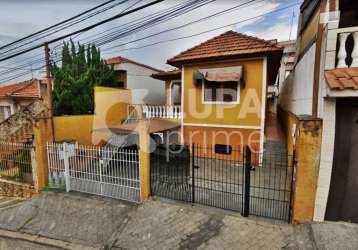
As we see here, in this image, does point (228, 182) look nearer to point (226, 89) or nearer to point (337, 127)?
point (337, 127)

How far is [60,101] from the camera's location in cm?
1141

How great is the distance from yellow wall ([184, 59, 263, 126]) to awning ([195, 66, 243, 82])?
0.82 ft

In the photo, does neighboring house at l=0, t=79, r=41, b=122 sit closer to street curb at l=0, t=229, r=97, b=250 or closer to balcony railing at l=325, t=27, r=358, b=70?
street curb at l=0, t=229, r=97, b=250

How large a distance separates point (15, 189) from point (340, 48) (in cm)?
1098

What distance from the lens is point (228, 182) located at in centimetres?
686

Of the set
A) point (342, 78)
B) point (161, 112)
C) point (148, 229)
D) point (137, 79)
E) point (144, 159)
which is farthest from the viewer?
point (137, 79)

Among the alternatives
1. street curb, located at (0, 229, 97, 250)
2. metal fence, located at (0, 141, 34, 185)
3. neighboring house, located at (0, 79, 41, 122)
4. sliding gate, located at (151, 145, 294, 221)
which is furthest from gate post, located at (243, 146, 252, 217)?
neighboring house, located at (0, 79, 41, 122)

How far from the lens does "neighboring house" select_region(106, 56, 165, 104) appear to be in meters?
14.2

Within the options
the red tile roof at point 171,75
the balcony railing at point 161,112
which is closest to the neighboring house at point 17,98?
the balcony railing at point 161,112

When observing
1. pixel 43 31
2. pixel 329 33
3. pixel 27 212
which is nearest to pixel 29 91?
pixel 43 31

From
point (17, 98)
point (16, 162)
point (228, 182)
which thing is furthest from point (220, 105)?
point (17, 98)

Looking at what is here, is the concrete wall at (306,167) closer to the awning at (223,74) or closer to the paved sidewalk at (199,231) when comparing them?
the paved sidewalk at (199,231)

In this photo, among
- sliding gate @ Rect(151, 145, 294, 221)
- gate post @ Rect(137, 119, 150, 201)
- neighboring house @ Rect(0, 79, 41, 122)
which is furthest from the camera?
neighboring house @ Rect(0, 79, 41, 122)

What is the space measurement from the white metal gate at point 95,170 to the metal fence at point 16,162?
1133 mm
